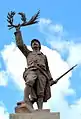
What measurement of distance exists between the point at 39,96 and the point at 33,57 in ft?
4.46

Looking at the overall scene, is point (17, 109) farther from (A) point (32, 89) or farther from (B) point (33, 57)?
(B) point (33, 57)

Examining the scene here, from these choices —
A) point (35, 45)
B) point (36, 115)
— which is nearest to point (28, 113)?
point (36, 115)

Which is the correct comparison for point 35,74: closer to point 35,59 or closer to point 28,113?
point 35,59

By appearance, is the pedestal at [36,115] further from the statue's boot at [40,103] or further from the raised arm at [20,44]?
the raised arm at [20,44]

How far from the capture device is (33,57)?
51.5 ft

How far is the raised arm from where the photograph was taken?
624 inches

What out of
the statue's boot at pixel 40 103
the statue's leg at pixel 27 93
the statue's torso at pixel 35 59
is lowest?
the statue's boot at pixel 40 103

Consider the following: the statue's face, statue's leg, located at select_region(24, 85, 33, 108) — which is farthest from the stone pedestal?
the statue's face

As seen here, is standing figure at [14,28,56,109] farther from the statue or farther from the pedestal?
the pedestal

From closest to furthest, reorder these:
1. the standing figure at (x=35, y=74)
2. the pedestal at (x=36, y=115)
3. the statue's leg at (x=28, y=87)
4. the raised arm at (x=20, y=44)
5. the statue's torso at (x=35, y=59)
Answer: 1. the pedestal at (x=36, y=115)
2. the statue's leg at (x=28, y=87)
3. the standing figure at (x=35, y=74)
4. the statue's torso at (x=35, y=59)
5. the raised arm at (x=20, y=44)

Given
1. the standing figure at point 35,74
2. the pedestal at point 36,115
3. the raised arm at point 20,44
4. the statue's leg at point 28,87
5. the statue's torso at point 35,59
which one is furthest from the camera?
the raised arm at point 20,44

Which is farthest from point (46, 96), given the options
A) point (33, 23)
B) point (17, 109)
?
point (33, 23)

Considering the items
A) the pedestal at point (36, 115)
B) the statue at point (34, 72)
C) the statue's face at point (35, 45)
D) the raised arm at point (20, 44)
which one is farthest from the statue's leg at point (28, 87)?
the statue's face at point (35, 45)

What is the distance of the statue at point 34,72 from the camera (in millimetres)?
15250
